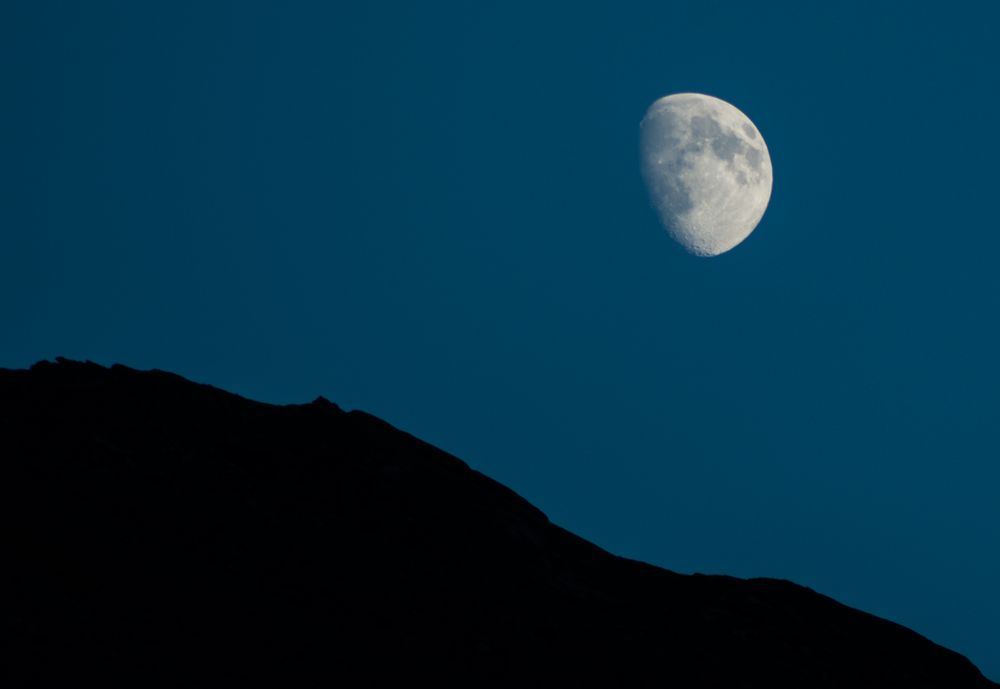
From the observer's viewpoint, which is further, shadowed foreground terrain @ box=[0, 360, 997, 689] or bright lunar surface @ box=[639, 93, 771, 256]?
bright lunar surface @ box=[639, 93, 771, 256]

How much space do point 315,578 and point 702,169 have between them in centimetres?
4718

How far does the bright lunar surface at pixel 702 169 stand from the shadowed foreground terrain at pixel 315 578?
3721cm

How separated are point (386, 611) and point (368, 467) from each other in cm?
719

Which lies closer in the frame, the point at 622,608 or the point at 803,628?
the point at 622,608

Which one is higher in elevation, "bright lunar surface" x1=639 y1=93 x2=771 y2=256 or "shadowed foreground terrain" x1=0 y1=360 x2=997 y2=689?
"bright lunar surface" x1=639 y1=93 x2=771 y2=256

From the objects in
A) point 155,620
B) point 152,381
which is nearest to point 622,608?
point 155,620

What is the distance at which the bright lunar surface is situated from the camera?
208 ft

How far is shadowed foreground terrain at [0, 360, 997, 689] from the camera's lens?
22844 millimetres

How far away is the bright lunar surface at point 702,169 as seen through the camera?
63312 millimetres

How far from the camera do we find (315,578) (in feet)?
85.5

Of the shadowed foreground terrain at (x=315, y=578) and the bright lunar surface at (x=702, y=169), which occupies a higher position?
the bright lunar surface at (x=702, y=169)

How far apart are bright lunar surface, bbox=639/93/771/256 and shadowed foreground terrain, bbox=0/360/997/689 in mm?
37215

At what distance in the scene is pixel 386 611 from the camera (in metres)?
25.5

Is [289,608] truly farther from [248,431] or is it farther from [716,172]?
[716,172]
